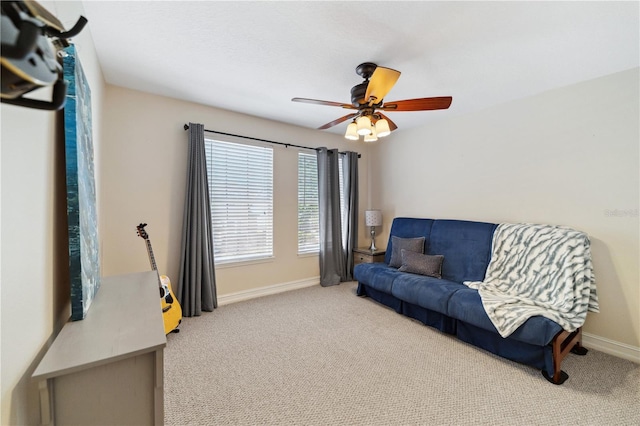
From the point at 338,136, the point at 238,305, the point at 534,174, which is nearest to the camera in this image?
the point at 534,174

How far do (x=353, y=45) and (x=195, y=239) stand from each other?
2.51m

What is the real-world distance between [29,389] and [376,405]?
1.70 meters

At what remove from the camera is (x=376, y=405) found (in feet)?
5.72

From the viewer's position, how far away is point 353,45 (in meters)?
2.02

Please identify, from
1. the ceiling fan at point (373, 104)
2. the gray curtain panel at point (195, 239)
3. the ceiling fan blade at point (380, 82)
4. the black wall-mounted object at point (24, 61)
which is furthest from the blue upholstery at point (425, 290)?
the black wall-mounted object at point (24, 61)

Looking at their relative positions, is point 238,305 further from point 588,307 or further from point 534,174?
point 534,174

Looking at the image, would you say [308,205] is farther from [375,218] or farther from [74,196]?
[74,196]

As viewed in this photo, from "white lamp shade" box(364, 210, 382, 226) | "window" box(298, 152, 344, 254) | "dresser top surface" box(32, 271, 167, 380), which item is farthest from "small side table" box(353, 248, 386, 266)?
"dresser top surface" box(32, 271, 167, 380)

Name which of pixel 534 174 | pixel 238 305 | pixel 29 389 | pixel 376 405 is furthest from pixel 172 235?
pixel 534 174

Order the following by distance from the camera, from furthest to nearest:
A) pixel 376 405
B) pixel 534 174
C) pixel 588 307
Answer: pixel 534 174
pixel 588 307
pixel 376 405

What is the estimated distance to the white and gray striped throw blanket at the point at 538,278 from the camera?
218 centimetres

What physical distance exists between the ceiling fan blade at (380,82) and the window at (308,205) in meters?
2.07

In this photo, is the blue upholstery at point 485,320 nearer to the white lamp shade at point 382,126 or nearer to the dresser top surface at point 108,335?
the white lamp shade at point 382,126

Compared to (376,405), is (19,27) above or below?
above
